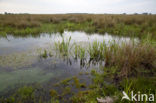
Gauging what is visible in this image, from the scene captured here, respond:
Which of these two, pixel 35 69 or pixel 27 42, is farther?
pixel 27 42

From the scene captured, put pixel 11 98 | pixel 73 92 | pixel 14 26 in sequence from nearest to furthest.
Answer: pixel 11 98 → pixel 73 92 → pixel 14 26

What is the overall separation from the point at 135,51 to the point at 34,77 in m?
3.30

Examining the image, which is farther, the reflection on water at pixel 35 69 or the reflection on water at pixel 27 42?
the reflection on water at pixel 27 42

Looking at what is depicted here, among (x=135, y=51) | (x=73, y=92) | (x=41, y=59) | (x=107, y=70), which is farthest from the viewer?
(x=41, y=59)

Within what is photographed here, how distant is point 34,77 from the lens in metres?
3.25

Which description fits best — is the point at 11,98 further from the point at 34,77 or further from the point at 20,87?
the point at 34,77

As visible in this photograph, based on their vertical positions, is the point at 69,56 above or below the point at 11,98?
above

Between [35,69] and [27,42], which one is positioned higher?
[27,42]

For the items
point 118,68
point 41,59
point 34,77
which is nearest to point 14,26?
point 41,59

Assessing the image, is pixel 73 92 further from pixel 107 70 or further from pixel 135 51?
pixel 135 51

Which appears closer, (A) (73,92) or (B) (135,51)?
(A) (73,92)

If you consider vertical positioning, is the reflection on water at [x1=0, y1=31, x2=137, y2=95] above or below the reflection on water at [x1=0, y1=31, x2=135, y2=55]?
below

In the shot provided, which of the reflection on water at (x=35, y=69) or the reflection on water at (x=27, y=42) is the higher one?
the reflection on water at (x=27, y=42)

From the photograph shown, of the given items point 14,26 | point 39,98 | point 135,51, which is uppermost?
point 14,26
